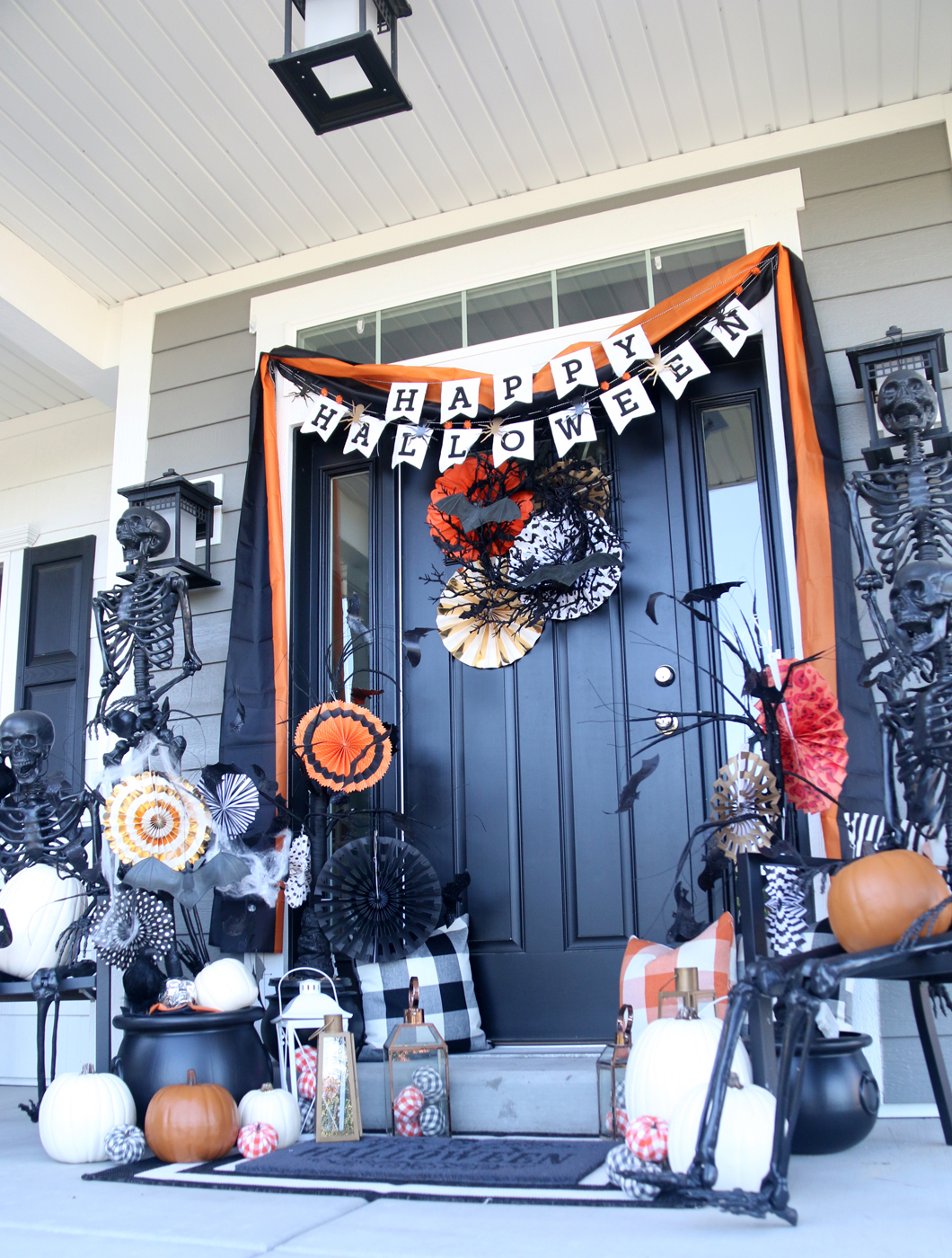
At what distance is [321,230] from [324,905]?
2.38 metres

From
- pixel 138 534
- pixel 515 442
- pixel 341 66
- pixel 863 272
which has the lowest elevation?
pixel 138 534

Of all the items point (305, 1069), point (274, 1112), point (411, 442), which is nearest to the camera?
point (274, 1112)

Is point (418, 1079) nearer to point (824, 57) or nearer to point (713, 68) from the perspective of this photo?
point (713, 68)

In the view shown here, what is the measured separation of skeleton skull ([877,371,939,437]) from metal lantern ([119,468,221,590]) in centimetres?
221

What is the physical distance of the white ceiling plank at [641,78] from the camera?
2908 mm

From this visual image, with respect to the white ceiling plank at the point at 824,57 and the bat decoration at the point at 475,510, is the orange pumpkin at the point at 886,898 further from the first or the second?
the white ceiling plank at the point at 824,57

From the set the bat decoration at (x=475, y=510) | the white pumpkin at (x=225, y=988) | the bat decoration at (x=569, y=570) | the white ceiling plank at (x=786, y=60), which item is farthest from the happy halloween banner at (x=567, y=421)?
the white pumpkin at (x=225, y=988)

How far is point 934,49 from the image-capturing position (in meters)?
2.99

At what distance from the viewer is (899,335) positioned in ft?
9.39

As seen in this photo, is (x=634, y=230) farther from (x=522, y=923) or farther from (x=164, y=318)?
(x=522, y=923)

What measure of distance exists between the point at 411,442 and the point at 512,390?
0.37m

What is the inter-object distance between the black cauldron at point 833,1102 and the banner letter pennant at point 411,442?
201cm

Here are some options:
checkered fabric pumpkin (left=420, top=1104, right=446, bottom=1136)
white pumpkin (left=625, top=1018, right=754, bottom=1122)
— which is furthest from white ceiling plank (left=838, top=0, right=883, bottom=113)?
checkered fabric pumpkin (left=420, top=1104, right=446, bottom=1136)

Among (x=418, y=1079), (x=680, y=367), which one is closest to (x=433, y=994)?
(x=418, y=1079)
